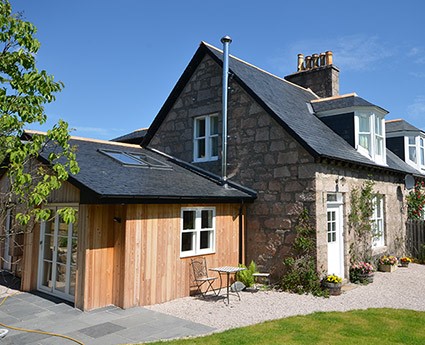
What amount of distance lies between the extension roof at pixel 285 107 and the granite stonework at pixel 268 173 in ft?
0.89

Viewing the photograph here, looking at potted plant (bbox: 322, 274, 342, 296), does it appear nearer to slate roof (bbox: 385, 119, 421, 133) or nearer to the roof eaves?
the roof eaves

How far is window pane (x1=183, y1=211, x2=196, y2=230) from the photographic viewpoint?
1051 cm

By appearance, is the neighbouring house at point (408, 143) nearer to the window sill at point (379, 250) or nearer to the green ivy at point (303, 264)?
the window sill at point (379, 250)

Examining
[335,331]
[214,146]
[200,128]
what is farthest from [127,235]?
[200,128]

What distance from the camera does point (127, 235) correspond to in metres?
8.79

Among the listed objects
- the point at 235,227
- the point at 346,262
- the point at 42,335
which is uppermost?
the point at 235,227

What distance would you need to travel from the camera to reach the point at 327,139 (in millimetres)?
12641

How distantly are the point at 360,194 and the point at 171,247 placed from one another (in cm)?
710

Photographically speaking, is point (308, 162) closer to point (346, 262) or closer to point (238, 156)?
point (238, 156)

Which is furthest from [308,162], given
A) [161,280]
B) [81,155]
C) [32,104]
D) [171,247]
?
[32,104]

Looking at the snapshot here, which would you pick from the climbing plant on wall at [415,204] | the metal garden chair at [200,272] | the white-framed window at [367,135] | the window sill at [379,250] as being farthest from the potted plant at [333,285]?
the climbing plant on wall at [415,204]

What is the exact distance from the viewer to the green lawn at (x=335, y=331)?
654cm

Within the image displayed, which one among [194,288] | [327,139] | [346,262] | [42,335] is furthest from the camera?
[327,139]

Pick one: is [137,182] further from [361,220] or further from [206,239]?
[361,220]
